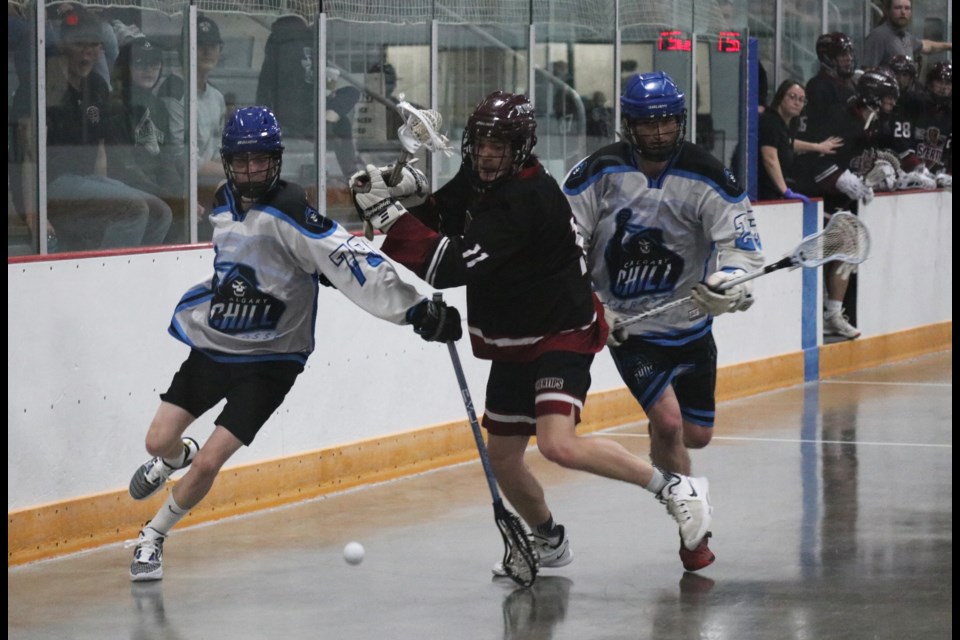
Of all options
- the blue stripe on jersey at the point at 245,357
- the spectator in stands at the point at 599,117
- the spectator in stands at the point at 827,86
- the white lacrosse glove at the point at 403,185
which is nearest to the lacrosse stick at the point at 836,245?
the white lacrosse glove at the point at 403,185

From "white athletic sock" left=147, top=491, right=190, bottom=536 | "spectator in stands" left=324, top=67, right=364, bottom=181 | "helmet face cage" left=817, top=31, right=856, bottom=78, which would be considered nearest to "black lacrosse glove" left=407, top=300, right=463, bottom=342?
"white athletic sock" left=147, top=491, right=190, bottom=536

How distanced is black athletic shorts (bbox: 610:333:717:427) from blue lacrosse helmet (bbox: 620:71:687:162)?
0.65 m

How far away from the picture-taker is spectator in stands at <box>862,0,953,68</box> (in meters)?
13.1

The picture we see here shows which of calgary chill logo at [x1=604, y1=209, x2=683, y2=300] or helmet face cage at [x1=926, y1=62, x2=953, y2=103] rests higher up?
helmet face cage at [x1=926, y1=62, x2=953, y2=103]

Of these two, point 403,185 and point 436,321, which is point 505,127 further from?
point 436,321

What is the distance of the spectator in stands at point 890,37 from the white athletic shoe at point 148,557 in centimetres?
865

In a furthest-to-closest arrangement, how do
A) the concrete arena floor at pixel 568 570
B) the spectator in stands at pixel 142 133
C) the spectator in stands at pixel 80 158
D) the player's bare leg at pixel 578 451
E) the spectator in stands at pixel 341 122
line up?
1. the spectator in stands at pixel 341 122
2. the spectator in stands at pixel 142 133
3. the spectator in stands at pixel 80 158
4. the player's bare leg at pixel 578 451
5. the concrete arena floor at pixel 568 570

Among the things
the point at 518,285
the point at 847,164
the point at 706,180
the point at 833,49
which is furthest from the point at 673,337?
the point at 833,49

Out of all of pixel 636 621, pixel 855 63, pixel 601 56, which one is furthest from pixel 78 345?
pixel 855 63

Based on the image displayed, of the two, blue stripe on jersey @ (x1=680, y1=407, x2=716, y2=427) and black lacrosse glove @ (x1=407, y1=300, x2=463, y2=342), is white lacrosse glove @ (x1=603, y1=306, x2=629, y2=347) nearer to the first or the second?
blue stripe on jersey @ (x1=680, y1=407, x2=716, y2=427)

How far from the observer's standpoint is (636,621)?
5.11 m

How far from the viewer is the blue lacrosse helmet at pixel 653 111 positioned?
18.2ft

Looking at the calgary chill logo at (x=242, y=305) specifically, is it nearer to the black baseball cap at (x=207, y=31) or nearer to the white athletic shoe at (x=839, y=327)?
the black baseball cap at (x=207, y=31)

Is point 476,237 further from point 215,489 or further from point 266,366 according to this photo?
point 215,489
